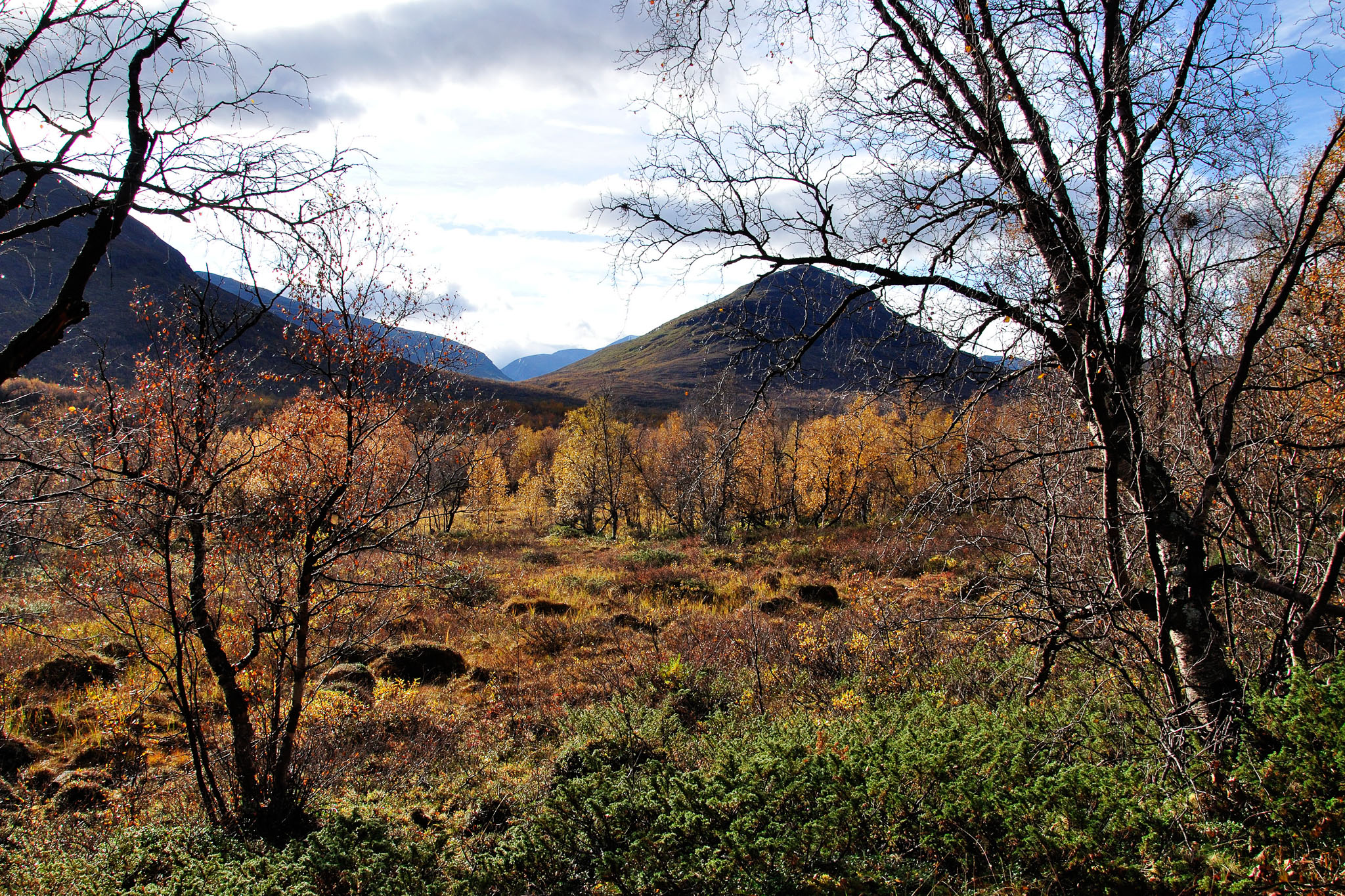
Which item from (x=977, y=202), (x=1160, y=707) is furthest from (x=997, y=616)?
(x=977, y=202)

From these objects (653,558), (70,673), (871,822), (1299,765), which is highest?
(1299,765)

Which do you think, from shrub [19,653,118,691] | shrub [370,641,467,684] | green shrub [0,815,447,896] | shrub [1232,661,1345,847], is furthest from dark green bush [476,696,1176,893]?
shrub [19,653,118,691]

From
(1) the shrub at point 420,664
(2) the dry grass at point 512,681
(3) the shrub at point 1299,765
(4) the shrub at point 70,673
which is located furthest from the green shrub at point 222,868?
(4) the shrub at point 70,673

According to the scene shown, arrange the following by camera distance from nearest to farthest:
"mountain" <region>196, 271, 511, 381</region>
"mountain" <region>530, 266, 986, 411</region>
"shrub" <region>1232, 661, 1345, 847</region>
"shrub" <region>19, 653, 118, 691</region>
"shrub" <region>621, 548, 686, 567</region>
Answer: "shrub" <region>1232, 661, 1345, 847</region> < "mountain" <region>530, 266, 986, 411</region> < "mountain" <region>196, 271, 511, 381</region> < "shrub" <region>19, 653, 118, 691</region> < "shrub" <region>621, 548, 686, 567</region>

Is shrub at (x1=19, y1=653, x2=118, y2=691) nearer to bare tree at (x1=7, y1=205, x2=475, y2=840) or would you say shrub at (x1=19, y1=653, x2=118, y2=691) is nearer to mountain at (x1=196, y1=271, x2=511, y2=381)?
bare tree at (x1=7, y1=205, x2=475, y2=840)

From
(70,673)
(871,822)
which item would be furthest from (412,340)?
(70,673)

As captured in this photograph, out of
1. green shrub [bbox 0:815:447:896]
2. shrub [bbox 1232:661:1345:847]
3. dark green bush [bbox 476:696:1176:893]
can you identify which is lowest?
green shrub [bbox 0:815:447:896]

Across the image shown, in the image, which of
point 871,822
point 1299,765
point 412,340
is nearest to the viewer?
point 1299,765

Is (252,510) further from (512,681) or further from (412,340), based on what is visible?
(512,681)

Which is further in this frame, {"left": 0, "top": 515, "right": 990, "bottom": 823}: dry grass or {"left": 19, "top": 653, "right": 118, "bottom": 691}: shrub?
{"left": 19, "top": 653, "right": 118, "bottom": 691}: shrub

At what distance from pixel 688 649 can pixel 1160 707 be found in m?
8.13

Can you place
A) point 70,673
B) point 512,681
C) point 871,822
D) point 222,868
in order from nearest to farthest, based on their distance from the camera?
point 871,822
point 222,868
point 70,673
point 512,681

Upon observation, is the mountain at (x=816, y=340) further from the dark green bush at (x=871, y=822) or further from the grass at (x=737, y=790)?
the dark green bush at (x=871, y=822)

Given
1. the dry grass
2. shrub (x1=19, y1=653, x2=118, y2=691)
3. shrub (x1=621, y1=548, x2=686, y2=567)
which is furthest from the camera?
shrub (x1=621, y1=548, x2=686, y2=567)
